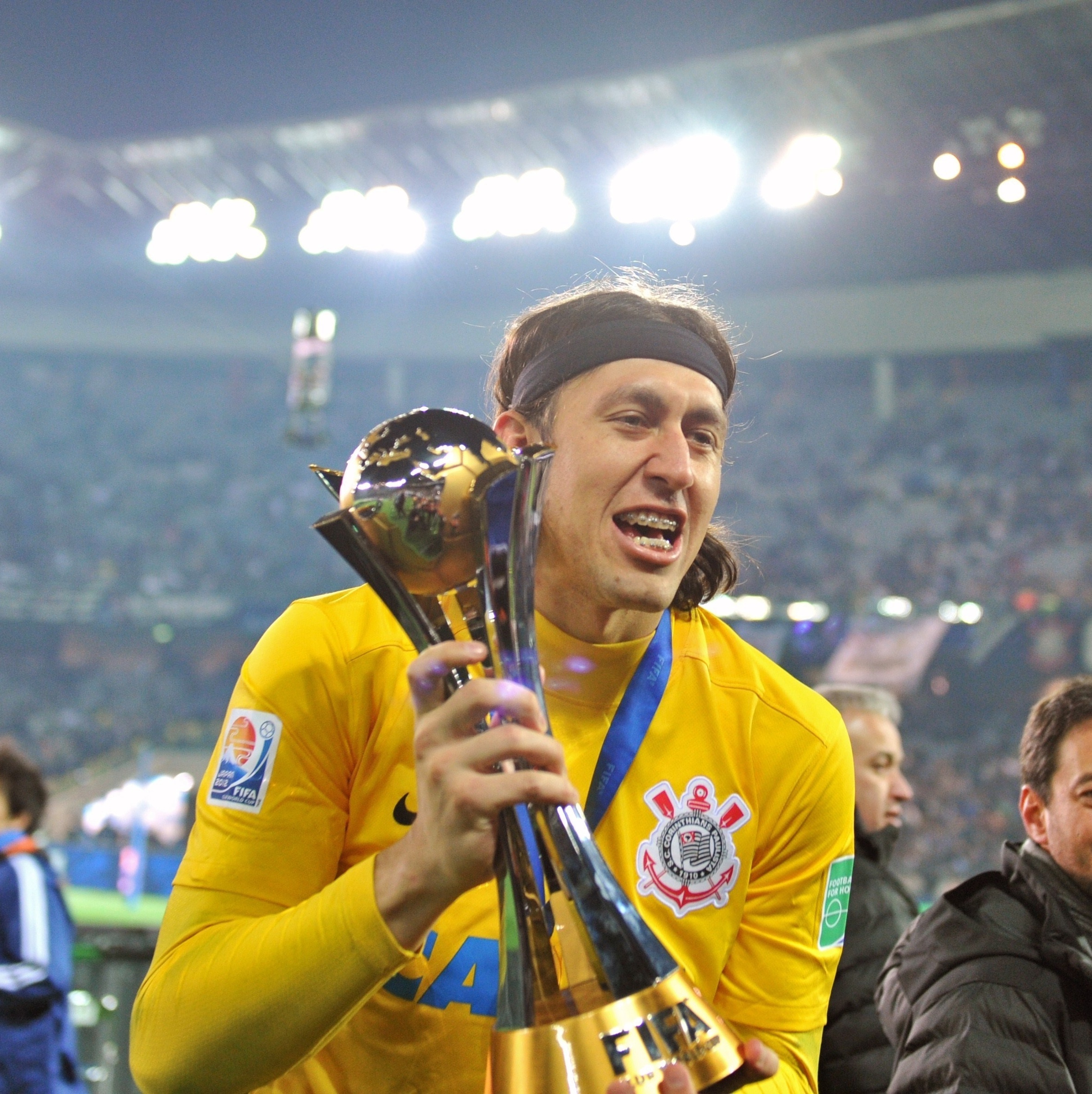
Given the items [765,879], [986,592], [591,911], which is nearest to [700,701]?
[765,879]

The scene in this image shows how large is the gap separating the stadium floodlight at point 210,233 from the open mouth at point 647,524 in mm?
18295

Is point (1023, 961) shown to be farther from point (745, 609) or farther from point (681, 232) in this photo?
point (681, 232)

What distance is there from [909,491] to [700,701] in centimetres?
1738

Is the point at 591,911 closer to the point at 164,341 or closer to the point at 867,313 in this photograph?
the point at 867,313

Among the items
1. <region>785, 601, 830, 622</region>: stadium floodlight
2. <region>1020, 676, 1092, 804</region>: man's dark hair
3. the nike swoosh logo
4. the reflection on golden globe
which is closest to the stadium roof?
<region>785, 601, 830, 622</region>: stadium floodlight

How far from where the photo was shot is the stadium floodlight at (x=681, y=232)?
1528 cm

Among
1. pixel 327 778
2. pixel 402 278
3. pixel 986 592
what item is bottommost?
pixel 327 778

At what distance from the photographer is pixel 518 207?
1645 cm

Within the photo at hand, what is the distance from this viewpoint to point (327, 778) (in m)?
1.44

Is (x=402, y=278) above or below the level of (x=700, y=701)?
above

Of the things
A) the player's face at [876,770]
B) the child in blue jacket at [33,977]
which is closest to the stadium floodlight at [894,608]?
the player's face at [876,770]

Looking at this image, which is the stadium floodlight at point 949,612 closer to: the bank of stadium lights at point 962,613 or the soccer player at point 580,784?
the bank of stadium lights at point 962,613

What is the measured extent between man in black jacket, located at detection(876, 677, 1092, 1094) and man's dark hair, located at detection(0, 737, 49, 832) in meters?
3.07

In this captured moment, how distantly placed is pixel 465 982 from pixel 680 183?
14959 millimetres
